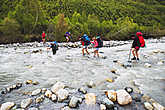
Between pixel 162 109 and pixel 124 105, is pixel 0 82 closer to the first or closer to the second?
pixel 124 105

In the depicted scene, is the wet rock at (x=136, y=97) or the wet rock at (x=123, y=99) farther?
the wet rock at (x=136, y=97)

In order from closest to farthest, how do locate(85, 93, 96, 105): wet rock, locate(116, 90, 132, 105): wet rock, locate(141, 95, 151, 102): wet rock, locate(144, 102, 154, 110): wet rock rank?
locate(144, 102, 154, 110): wet rock < locate(116, 90, 132, 105): wet rock < locate(85, 93, 96, 105): wet rock < locate(141, 95, 151, 102): wet rock

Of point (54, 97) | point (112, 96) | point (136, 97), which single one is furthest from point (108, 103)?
point (54, 97)

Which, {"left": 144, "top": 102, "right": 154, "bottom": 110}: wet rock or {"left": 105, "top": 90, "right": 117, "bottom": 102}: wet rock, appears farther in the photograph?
{"left": 105, "top": 90, "right": 117, "bottom": 102}: wet rock

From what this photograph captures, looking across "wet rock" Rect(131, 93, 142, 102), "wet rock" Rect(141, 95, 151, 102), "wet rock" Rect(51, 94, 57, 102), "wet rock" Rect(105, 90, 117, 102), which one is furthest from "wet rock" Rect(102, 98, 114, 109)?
"wet rock" Rect(51, 94, 57, 102)

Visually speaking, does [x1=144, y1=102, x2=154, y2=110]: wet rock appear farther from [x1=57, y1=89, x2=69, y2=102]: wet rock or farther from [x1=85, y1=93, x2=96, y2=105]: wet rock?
[x1=57, y1=89, x2=69, y2=102]: wet rock

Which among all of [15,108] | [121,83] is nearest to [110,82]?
[121,83]

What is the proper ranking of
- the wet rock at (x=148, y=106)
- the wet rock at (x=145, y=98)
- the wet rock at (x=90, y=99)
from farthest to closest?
the wet rock at (x=145, y=98) < the wet rock at (x=90, y=99) < the wet rock at (x=148, y=106)

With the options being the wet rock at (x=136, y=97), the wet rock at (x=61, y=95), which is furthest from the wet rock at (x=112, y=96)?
the wet rock at (x=61, y=95)

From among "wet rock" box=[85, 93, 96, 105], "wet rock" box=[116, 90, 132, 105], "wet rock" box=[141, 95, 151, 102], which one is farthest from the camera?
"wet rock" box=[141, 95, 151, 102]

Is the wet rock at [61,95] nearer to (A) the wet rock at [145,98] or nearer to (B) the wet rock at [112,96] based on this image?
(B) the wet rock at [112,96]

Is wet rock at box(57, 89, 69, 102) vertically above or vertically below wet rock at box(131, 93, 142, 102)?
above

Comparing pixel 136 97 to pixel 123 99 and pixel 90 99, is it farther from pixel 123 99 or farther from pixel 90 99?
pixel 90 99

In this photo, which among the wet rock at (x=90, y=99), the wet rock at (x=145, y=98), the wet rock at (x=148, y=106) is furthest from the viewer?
the wet rock at (x=145, y=98)
